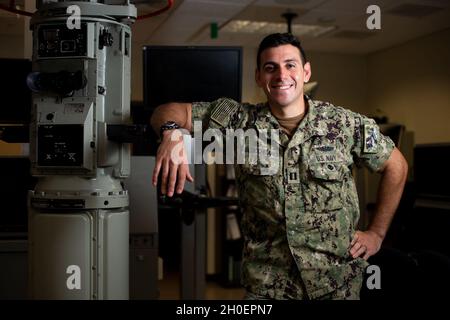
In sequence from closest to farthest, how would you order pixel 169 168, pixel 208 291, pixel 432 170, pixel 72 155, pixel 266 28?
pixel 169 168
pixel 72 155
pixel 432 170
pixel 208 291
pixel 266 28

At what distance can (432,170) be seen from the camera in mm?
3625

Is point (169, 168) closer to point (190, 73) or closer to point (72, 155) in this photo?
point (72, 155)

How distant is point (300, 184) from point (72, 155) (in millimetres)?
690

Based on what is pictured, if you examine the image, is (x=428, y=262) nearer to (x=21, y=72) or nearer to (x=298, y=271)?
(x=298, y=271)

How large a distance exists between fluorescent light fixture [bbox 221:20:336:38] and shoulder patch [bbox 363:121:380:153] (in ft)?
10.8

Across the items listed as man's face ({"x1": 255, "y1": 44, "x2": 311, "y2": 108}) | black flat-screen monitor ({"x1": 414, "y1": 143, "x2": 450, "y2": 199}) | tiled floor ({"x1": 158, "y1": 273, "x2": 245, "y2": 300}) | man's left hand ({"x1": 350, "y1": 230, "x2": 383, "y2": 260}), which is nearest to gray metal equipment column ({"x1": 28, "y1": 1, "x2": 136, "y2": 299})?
man's face ({"x1": 255, "y1": 44, "x2": 311, "y2": 108})

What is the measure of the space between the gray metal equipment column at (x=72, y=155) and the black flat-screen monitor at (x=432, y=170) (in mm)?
2854

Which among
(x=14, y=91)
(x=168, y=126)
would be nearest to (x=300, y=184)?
(x=168, y=126)

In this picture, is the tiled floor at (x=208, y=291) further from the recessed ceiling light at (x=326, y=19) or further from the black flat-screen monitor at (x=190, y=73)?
the recessed ceiling light at (x=326, y=19)

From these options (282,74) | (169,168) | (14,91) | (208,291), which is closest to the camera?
(169,168)

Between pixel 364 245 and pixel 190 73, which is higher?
pixel 190 73

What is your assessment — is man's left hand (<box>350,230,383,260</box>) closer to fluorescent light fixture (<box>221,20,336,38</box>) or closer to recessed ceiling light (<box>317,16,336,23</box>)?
recessed ceiling light (<box>317,16,336,23</box>)

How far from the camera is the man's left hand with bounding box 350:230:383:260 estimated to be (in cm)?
149
